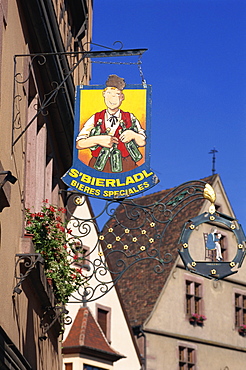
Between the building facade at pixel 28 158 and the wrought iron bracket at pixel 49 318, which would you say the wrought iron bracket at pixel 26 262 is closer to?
the building facade at pixel 28 158

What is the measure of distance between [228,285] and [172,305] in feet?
10.0

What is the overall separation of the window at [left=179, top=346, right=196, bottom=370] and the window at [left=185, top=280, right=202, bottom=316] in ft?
4.11

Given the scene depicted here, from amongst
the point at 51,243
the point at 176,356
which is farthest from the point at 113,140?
the point at 176,356

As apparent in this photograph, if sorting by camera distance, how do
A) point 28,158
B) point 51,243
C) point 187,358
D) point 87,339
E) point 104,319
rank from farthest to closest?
point 187,358 < point 104,319 < point 87,339 < point 28,158 < point 51,243

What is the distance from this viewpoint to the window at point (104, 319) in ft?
90.9

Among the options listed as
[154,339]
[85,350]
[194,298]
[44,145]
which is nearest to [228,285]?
[194,298]

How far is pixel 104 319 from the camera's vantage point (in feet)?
91.6

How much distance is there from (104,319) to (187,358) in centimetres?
496

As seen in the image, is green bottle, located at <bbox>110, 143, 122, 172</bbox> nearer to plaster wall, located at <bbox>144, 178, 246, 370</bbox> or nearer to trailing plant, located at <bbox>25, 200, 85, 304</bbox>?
trailing plant, located at <bbox>25, 200, 85, 304</bbox>

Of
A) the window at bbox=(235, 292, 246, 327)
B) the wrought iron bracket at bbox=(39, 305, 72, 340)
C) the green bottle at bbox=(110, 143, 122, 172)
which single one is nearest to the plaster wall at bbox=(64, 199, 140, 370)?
the window at bbox=(235, 292, 246, 327)

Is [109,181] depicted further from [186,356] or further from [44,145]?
[186,356]

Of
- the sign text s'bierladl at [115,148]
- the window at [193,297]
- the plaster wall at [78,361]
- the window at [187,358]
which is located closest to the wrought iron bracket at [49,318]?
the sign text s'bierladl at [115,148]

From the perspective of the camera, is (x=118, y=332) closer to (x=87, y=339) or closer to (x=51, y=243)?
(x=87, y=339)

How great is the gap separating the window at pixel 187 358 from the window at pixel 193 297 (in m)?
1.25
